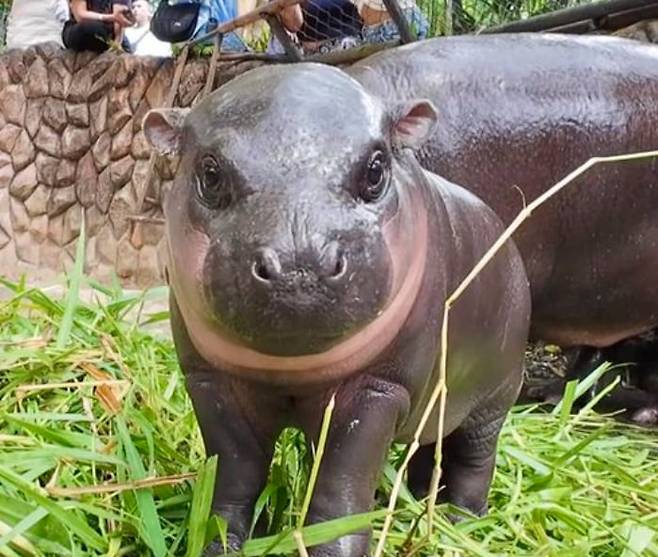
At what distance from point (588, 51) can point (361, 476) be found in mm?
1156

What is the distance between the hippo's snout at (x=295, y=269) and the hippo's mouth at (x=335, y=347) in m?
0.08

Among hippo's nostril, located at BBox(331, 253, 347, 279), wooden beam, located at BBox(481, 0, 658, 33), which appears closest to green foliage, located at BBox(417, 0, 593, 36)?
wooden beam, located at BBox(481, 0, 658, 33)

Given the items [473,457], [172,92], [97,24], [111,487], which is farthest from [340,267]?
[97,24]

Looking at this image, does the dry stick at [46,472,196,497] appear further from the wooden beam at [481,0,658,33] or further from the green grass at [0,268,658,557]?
the wooden beam at [481,0,658,33]

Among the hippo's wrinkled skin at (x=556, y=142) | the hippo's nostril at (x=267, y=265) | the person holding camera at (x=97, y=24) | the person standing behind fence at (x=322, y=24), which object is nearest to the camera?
the hippo's nostril at (x=267, y=265)

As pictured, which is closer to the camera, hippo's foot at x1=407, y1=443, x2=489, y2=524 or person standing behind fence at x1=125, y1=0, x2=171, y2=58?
hippo's foot at x1=407, y1=443, x2=489, y2=524

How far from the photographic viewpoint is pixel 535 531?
1.08 metres

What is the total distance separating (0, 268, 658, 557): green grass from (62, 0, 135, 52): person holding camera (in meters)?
3.98

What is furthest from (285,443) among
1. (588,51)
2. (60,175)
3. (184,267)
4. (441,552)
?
(60,175)

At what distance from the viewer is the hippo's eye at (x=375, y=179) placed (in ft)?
2.65

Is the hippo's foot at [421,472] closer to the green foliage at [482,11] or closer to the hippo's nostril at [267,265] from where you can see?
the hippo's nostril at [267,265]

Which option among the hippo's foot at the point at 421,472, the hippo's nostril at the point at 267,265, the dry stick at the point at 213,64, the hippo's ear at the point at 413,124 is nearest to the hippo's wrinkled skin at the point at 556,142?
the hippo's foot at the point at 421,472

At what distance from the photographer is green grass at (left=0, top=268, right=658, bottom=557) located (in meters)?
0.90

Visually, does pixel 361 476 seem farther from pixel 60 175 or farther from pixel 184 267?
pixel 60 175
